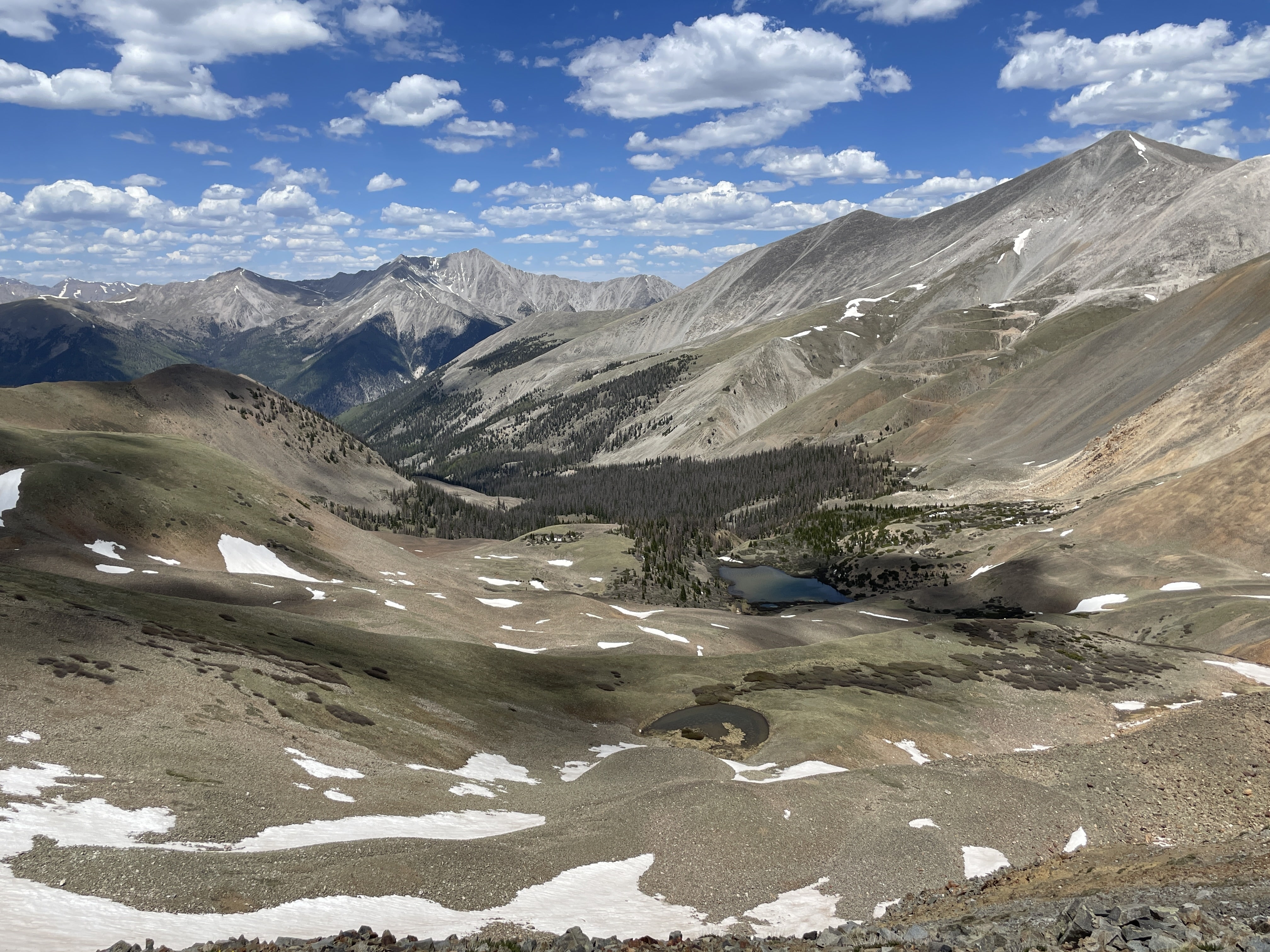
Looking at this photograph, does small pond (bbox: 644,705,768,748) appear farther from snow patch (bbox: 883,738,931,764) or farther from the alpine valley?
snow patch (bbox: 883,738,931,764)

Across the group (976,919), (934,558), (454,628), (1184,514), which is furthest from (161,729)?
(934,558)

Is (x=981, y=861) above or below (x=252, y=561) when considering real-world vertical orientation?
below

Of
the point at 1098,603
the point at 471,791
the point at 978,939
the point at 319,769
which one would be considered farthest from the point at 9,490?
the point at 1098,603

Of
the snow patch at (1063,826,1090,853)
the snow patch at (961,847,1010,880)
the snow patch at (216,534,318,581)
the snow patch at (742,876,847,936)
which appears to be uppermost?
the snow patch at (216,534,318,581)

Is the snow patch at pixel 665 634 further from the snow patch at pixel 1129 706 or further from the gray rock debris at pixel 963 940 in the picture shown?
the gray rock debris at pixel 963 940

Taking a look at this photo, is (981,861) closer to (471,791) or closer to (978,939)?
(978,939)

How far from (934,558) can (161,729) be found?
138m

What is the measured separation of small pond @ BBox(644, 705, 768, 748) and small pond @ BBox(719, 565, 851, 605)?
102630mm

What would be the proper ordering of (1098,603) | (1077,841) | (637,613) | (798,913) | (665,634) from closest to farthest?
(798,913), (1077,841), (665,634), (637,613), (1098,603)

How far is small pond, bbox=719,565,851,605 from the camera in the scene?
6363 inches

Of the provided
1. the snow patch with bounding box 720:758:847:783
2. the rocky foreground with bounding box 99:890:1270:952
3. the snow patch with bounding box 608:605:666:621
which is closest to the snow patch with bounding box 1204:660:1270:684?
the snow patch with bounding box 720:758:847:783

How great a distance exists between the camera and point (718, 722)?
5325cm

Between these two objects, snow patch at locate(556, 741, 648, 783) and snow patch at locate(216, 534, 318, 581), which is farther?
snow patch at locate(216, 534, 318, 581)

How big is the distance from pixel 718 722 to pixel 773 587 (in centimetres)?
12256
